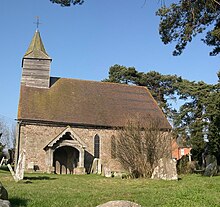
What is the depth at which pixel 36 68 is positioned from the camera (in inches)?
1232

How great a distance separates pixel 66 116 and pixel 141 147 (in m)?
11.4

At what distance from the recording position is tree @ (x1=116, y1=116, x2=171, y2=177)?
62.3ft

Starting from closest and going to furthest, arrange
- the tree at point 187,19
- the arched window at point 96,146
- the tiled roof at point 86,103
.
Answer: the tree at point 187,19
the tiled roof at point 86,103
the arched window at point 96,146

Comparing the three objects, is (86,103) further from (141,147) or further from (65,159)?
(141,147)


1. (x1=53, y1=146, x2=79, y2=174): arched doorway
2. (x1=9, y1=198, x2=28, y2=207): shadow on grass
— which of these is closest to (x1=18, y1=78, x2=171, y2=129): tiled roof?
(x1=53, y1=146, x2=79, y2=174): arched doorway

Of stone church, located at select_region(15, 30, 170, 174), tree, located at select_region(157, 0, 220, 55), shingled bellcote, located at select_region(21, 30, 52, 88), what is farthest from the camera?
shingled bellcote, located at select_region(21, 30, 52, 88)

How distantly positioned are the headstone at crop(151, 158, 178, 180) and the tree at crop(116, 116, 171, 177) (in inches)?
43.0

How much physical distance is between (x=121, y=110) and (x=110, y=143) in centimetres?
378

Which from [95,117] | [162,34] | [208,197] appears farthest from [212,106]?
[208,197]

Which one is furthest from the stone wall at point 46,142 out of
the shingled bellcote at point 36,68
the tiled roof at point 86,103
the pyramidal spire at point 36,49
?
the pyramidal spire at point 36,49

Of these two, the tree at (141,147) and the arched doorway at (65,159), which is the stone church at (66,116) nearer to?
the arched doorway at (65,159)

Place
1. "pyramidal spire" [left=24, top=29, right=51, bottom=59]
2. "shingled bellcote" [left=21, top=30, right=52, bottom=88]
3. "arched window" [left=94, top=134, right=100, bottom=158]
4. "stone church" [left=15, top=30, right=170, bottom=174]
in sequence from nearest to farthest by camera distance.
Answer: "stone church" [left=15, top=30, right=170, bottom=174], "arched window" [left=94, top=134, right=100, bottom=158], "shingled bellcote" [left=21, top=30, right=52, bottom=88], "pyramidal spire" [left=24, top=29, right=51, bottom=59]

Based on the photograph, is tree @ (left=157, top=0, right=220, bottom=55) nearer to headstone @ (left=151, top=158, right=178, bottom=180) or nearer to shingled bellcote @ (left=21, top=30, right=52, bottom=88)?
headstone @ (left=151, top=158, right=178, bottom=180)

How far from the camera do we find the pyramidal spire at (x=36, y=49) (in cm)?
3159
